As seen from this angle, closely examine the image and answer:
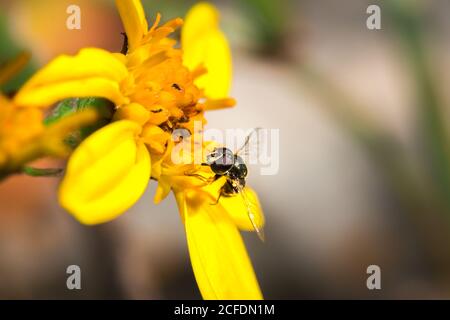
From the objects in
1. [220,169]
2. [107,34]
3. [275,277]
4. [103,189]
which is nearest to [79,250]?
[275,277]

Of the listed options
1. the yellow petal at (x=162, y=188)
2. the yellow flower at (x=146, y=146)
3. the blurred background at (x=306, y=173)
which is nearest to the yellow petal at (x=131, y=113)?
the yellow flower at (x=146, y=146)

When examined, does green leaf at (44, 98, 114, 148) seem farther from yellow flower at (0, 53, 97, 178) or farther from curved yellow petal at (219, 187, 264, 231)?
curved yellow petal at (219, 187, 264, 231)

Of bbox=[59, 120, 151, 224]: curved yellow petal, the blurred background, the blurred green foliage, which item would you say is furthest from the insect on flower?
the blurred background

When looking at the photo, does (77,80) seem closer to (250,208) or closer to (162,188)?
(162,188)

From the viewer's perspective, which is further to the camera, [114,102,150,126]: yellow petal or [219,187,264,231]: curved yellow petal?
[219,187,264,231]: curved yellow petal

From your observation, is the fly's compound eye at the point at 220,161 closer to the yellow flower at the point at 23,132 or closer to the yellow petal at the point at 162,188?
the yellow petal at the point at 162,188

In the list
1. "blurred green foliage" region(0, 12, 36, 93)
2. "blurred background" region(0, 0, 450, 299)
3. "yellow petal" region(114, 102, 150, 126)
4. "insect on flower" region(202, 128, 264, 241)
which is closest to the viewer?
"yellow petal" region(114, 102, 150, 126)
